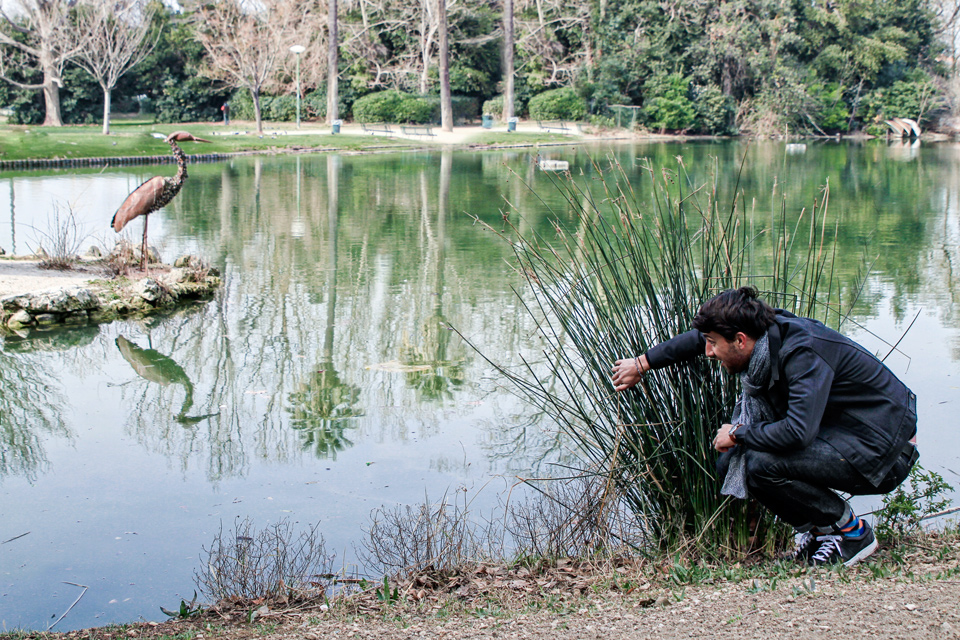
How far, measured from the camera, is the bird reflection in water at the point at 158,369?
17.6 ft

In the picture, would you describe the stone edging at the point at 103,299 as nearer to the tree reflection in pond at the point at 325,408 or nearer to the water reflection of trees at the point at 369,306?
the water reflection of trees at the point at 369,306

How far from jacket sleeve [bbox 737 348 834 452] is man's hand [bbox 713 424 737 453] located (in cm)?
14

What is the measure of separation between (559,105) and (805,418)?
118ft

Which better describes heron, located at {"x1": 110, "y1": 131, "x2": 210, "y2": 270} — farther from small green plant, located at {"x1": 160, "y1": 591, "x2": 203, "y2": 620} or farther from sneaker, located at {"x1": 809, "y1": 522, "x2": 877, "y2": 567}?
sneaker, located at {"x1": 809, "y1": 522, "x2": 877, "y2": 567}

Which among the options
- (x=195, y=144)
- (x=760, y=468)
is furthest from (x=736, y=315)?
(x=195, y=144)

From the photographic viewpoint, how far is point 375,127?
35.7 metres

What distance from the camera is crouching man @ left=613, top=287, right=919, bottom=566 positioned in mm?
2641

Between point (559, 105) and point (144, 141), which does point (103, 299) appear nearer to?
point (144, 141)

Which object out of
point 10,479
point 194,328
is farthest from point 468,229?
point 10,479

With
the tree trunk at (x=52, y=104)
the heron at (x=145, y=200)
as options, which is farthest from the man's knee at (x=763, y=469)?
the tree trunk at (x=52, y=104)

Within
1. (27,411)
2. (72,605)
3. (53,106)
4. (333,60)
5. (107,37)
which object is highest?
(333,60)

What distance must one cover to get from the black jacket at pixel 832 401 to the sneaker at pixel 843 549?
0.93ft

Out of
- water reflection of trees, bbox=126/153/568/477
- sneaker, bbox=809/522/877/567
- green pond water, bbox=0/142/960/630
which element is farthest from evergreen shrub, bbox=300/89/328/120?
sneaker, bbox=809/522/877/567

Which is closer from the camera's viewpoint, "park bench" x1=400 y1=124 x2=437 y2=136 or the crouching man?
the crouching man
